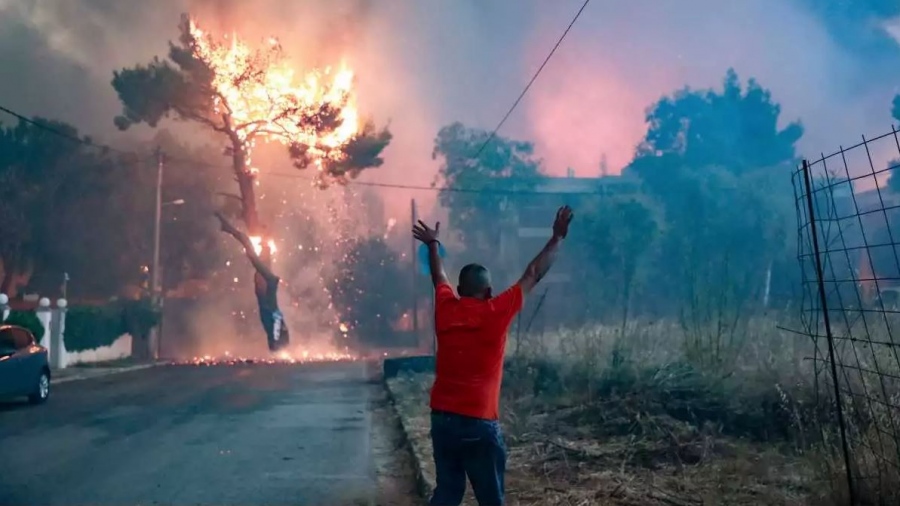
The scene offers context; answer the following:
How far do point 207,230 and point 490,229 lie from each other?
15.7 meters

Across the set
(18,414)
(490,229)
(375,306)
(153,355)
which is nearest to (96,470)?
(18,414)

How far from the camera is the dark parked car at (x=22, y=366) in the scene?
44.6ft

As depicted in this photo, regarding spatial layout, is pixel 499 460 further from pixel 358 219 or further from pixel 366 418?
pixel 358 219

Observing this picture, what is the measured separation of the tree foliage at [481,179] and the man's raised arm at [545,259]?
38285 mm

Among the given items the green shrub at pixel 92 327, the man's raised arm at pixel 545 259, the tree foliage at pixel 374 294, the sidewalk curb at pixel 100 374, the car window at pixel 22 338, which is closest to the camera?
the man's raised arm at pixel 545 259

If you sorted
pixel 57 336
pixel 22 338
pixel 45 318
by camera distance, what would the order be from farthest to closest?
pixel 57 336, pixel 45 318, pixel 22 338

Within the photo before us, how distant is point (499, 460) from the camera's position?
14.2ft

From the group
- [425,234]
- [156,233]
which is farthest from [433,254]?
[156,233]

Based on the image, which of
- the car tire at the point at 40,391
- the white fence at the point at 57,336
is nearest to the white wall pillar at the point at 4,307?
the white fence at the point at 57,336

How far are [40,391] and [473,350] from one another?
1317 centimetres

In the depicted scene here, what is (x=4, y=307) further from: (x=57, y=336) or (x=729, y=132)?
(x=729, y=132)

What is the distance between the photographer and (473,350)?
14.0 ft

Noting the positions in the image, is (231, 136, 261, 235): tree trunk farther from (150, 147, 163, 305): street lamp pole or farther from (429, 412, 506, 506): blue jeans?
(429, 412, 506, 506): blue jeans

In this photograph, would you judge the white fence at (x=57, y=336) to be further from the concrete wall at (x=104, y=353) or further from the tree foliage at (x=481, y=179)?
the tree foliage at (x=481, y=179)
